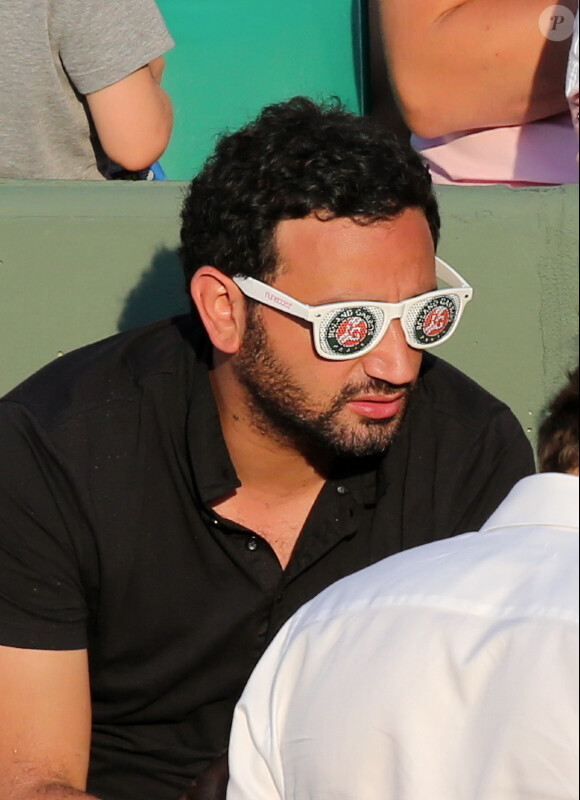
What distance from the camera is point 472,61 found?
2.83 meters

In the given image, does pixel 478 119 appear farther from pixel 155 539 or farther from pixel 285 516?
pixel 155 539

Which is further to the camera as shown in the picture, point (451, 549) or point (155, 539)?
point (155, 539)

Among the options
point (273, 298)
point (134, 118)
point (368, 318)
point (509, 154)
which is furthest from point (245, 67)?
point (368, 318)

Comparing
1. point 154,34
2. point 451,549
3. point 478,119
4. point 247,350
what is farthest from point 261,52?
point 451,549

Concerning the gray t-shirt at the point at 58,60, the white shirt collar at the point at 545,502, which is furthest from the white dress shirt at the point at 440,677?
the gray t-shirt at the point at 58,60

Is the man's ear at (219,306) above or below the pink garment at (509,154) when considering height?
below

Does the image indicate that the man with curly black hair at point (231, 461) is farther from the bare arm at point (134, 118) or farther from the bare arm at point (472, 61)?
the bare arm at point (134, 118)

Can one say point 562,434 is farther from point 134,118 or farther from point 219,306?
point 134,118

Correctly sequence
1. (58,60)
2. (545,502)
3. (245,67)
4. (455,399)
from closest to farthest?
(545,502)
(455,399)
(58,60)
(245,67)

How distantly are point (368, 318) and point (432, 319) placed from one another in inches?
5.2

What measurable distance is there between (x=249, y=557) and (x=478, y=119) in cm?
112

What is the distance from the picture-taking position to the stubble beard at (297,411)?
7.95 ft

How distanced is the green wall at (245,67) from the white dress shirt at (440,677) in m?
2.90

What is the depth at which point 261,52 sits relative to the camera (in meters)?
4.29
